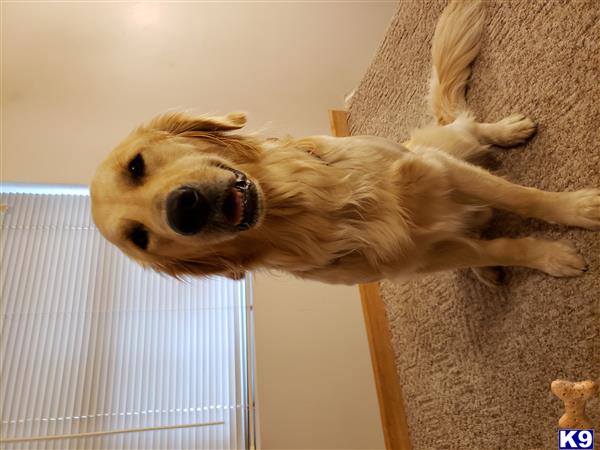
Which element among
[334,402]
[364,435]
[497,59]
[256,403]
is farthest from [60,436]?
[497,59]

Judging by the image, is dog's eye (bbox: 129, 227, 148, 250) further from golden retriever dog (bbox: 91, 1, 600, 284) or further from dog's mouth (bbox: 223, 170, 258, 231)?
dog's mouth (bbox: 223, 170, 258, 231)

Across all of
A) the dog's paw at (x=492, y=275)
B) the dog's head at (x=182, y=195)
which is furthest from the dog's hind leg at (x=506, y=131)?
the dog's head at (x=182, y=195)

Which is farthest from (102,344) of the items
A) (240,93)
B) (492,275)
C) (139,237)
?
(492,275)

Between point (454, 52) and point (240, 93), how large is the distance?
5.24ft

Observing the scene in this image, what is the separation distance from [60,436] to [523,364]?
2.24 metres

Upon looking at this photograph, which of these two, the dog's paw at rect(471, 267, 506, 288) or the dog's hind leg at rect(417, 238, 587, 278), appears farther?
the dog's paw at rect(471, 267, 506, 288)

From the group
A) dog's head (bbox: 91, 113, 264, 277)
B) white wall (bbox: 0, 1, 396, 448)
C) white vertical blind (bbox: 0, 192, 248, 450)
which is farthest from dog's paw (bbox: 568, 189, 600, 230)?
white vertical blind (bbox: 0, 192, 248, 450)

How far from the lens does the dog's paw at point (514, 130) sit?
149 centimetres

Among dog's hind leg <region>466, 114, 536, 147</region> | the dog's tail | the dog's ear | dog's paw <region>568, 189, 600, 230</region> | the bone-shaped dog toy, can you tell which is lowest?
the bone-shaped dog toy

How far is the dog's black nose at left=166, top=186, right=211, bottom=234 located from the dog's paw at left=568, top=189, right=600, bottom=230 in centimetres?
101

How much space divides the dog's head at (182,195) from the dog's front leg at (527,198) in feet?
2.15

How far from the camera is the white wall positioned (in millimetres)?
2422

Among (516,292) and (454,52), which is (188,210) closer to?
(516,292)

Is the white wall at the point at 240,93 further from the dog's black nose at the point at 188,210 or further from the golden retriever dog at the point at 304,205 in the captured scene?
the dog's black nose at the point at 188,210
